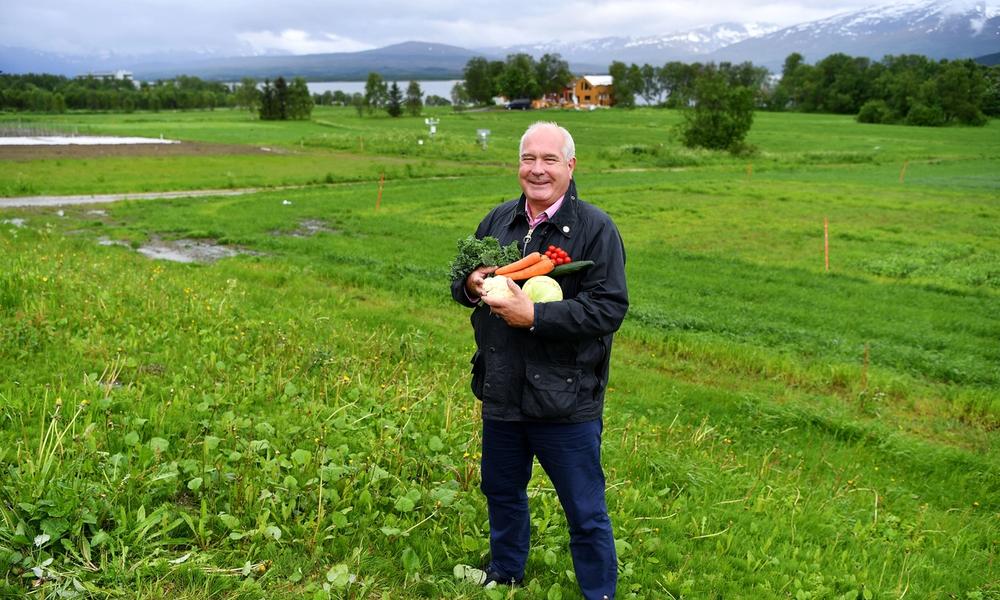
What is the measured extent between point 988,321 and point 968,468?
7.00m

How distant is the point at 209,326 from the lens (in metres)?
8.44

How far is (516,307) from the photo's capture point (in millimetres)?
3482

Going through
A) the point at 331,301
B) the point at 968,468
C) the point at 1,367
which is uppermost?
the point at 1,367

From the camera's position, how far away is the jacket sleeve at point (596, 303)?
3.53 metres

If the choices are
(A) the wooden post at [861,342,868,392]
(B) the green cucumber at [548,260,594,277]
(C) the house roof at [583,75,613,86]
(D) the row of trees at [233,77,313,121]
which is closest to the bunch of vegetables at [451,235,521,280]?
(B) the green cucumber at [548,260,594,277]

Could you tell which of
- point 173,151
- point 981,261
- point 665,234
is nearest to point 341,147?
point 173,151

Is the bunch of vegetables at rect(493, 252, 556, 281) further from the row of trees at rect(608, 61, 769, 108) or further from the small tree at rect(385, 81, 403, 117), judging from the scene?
the row of trees at rect(608, 61, 769, 108)

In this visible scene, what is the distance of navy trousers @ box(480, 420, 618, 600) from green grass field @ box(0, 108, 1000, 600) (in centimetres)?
23

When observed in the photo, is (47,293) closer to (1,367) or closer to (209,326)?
(209,326)

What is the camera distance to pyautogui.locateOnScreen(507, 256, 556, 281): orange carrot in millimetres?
3625

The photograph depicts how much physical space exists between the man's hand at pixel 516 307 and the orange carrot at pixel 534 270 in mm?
90

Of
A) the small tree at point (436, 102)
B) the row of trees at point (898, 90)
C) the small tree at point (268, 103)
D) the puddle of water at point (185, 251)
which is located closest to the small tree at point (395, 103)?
the small tree at point (268, 103)

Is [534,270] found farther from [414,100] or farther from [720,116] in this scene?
[414,100]

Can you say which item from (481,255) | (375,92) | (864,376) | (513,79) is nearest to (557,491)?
(481,255)
